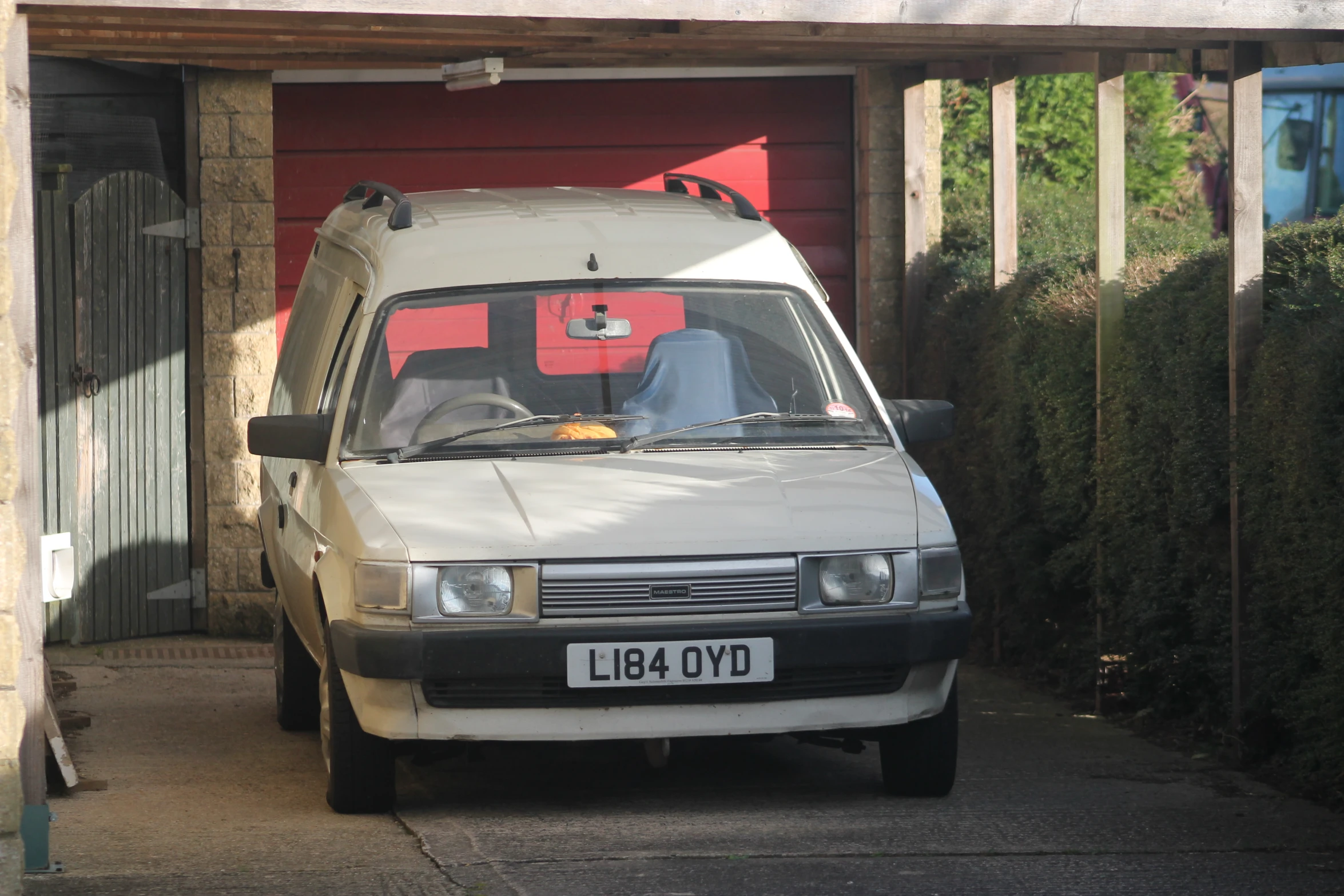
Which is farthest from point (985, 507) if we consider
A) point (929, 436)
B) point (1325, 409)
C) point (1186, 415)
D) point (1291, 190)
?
point (1291, 190)

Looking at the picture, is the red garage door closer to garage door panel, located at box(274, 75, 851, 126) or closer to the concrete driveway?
garage door panel, located at box(274, 75, 851, 126)

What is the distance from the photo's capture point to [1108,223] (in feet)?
24.5

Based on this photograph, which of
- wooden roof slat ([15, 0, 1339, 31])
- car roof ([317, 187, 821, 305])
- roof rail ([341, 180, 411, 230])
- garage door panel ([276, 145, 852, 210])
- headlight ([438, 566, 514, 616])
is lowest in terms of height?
headlight ([438, 566, 514, 616])

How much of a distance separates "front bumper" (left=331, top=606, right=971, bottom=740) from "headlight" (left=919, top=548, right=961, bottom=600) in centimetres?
7

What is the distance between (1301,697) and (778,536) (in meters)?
1.88

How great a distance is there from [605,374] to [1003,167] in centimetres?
379

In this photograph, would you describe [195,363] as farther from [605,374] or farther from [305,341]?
[605,374]

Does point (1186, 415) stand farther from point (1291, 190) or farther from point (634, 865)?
point (1291, 190)

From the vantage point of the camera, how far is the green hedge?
5.81 meters

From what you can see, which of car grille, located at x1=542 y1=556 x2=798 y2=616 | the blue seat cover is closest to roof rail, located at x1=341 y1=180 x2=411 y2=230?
the blue seat cover

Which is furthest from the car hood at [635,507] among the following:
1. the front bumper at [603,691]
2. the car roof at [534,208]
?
the car roof at [534,208]

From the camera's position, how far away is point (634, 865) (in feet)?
16.4

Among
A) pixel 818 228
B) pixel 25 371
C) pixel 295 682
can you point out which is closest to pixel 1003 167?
pixel 818 228

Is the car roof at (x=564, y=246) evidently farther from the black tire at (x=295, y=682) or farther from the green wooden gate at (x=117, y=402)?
the green wooden gate at (x=117, y=402)
